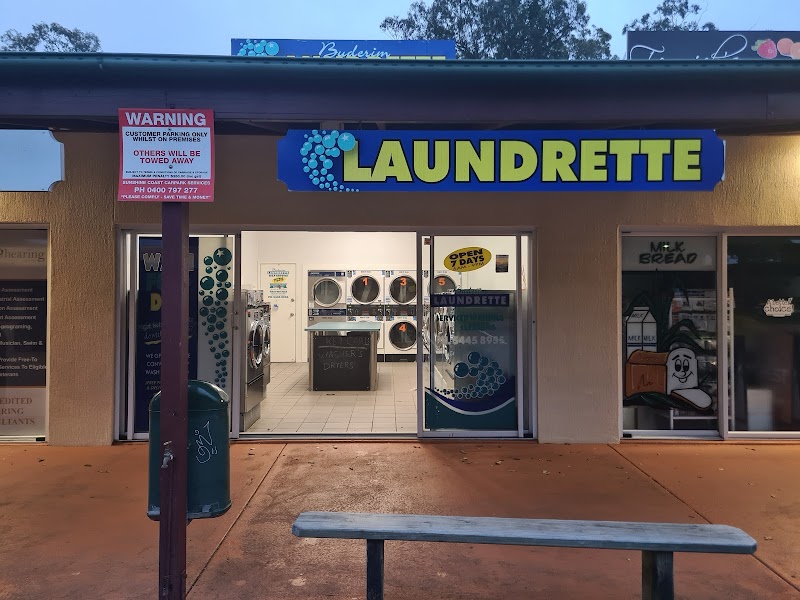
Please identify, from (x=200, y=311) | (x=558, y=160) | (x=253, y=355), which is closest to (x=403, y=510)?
(x=558, y=160)

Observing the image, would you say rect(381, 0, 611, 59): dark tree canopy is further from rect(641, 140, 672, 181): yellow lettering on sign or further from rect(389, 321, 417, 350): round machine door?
rect(641, 140, 672, 181): yellow lettering on sign

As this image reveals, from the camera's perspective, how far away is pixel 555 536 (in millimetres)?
2953

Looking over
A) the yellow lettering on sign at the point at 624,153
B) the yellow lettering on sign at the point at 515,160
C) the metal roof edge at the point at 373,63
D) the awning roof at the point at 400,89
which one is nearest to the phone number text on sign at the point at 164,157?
the awning roof at the point at 400,89

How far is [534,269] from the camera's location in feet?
21.4

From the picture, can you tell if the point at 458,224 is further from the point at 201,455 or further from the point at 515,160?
the point at 201,455

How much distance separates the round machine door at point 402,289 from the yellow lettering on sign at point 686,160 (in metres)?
9.23

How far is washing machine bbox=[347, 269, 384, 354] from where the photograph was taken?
1303 cm

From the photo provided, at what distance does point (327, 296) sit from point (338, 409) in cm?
510

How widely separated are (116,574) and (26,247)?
4.03 meters

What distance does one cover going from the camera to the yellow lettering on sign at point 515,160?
3910 millimetres

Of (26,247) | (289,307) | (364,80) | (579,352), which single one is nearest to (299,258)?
(289,307)

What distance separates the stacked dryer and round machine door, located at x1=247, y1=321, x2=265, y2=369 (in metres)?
5.25

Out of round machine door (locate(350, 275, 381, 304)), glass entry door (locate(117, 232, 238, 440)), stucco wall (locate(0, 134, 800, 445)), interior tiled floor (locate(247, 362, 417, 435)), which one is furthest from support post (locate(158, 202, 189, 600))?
round machine door (locate(350, 275, 381, 304))

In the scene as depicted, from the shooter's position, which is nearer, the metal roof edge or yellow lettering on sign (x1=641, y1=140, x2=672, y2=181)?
the metal roof edge
